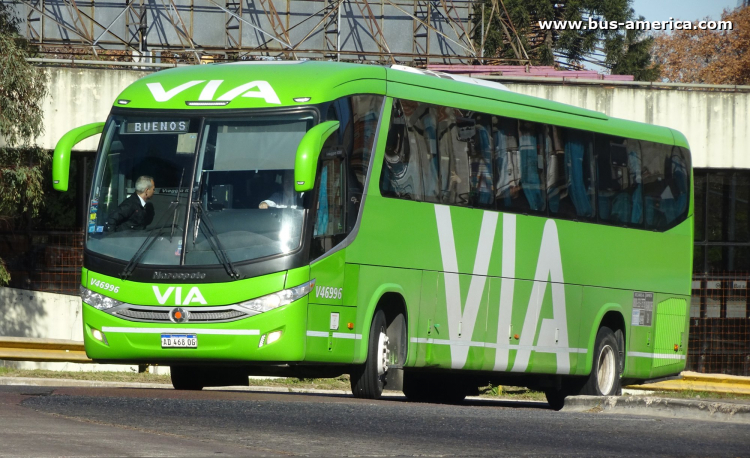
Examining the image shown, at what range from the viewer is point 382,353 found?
48.2 feet

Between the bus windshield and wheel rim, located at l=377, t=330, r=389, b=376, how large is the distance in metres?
1.85

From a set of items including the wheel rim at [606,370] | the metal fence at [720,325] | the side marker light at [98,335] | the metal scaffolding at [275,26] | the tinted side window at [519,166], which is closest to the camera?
the side marker light at [98,335]

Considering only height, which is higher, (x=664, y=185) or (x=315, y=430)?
(x=664, y=185)

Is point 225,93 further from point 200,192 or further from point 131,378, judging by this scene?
point 131,378

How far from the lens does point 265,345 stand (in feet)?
43.8

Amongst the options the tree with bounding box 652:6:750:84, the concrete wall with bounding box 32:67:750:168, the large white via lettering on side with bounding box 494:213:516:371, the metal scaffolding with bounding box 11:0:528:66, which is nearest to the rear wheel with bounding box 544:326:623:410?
the large white via lettering on side with bounding box 494:213:516:371

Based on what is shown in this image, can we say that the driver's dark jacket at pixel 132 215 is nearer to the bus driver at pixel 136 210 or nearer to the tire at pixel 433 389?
the bus driver at pixel 136 210

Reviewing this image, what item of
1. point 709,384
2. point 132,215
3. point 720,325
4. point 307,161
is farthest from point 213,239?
point 720,325

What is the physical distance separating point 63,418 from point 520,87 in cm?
1992

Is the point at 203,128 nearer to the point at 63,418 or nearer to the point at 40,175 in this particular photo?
the point at 63,418

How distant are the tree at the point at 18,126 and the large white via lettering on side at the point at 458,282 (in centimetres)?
1298

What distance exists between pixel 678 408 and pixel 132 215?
5.71m

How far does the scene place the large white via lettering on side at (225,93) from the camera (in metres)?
14.0

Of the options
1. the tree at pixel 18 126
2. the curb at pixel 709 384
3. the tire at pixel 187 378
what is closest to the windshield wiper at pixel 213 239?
the tire at pixel 187 378
